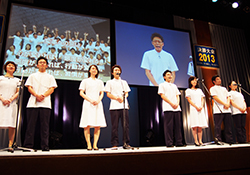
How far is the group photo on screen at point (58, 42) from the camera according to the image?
13.6 feet

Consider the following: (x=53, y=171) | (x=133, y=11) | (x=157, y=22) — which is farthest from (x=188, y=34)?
(x=53, y=171)

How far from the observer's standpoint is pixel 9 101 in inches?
121

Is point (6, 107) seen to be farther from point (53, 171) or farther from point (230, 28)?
point (230, 28)

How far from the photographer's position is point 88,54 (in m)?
4.60

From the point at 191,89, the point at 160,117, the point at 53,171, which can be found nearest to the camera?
the point at 53,171

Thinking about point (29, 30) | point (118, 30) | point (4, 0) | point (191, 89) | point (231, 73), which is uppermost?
point (4, 0)

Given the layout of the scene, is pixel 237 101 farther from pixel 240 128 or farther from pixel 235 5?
pixel 235 5

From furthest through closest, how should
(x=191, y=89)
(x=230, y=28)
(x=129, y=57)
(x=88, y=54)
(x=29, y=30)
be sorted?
(x=230, y=28), (x=129, y=57), (x=88, y=54), (x=29, y=30), (x=191, y=89)

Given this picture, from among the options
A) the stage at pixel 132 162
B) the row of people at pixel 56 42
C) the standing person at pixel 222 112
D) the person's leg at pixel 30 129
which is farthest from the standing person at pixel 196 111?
the person's leg at pixel 30 129

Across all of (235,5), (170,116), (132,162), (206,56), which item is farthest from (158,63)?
(132,162)

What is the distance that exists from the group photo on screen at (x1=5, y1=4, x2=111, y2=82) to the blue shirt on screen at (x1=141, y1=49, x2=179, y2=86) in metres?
1.00

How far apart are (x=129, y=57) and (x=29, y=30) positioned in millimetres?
2307

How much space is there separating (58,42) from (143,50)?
2.08 m

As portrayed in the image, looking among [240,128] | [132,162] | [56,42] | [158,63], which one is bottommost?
[132,162]
